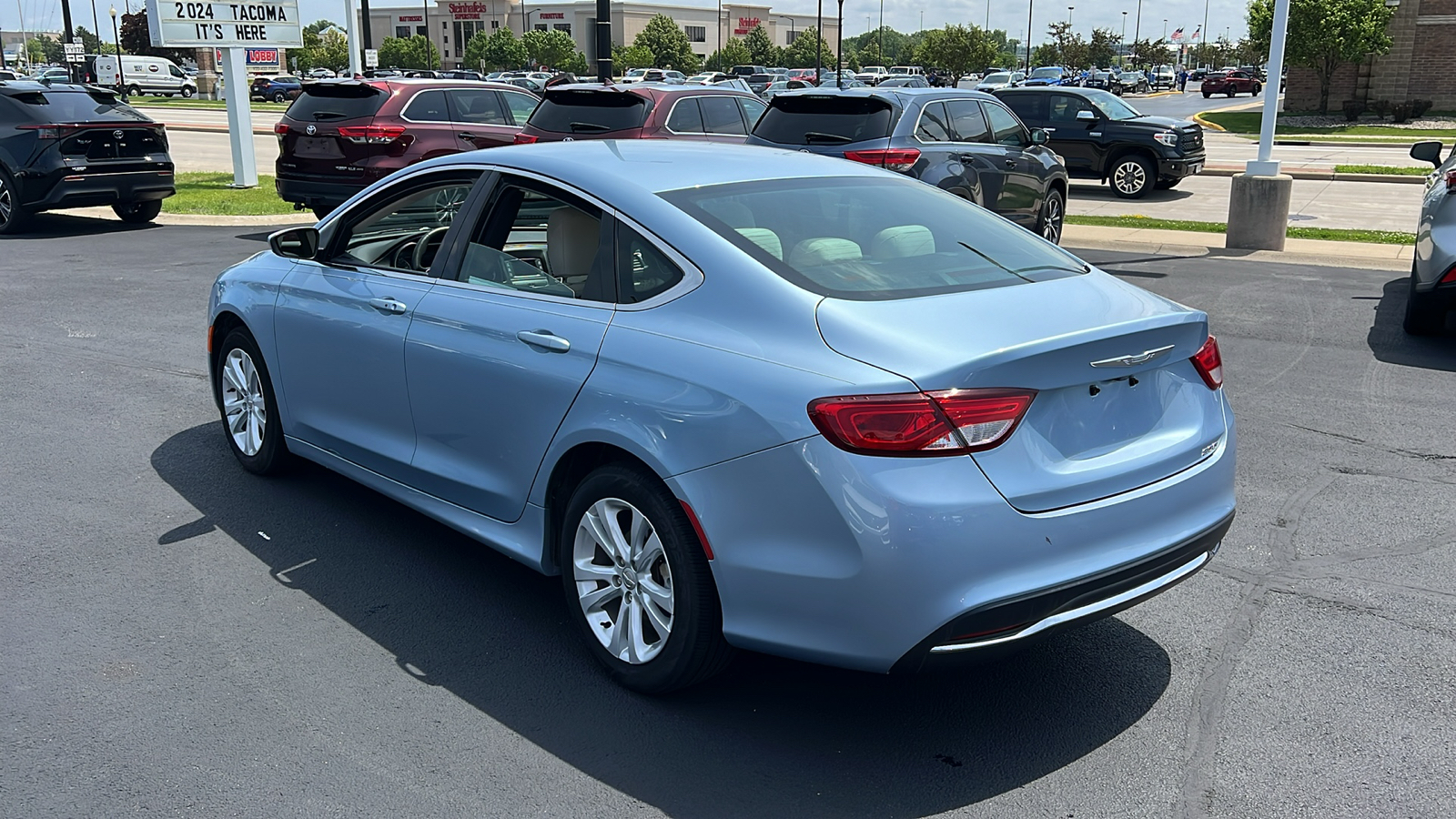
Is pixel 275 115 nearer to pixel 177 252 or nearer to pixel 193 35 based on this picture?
pixel 193 35

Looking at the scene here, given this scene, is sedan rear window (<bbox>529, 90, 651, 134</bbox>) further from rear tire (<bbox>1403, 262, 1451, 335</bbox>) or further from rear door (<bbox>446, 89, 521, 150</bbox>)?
rear tire (<bbox>1403, 262, 1451, 335</bbox>)

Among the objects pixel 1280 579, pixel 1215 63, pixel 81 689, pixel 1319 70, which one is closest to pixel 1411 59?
pixel 1319 70

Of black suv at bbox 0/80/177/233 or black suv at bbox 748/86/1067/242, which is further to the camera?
black suv at bbox 0/80/177/233

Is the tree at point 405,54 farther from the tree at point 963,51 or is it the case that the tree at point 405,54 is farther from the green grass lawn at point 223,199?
the green grass lawn at point 223,199

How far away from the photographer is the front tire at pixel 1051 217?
13016mm

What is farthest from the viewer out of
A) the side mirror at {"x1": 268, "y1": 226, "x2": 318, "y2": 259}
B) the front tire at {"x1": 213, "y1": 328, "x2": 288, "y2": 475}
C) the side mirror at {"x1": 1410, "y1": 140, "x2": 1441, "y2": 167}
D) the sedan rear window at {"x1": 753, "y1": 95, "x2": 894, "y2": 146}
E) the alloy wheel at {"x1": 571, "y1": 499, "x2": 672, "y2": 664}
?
the sedan rear window at {"x1": 753, "y1": 95, "x2": 894, "y2": 146}

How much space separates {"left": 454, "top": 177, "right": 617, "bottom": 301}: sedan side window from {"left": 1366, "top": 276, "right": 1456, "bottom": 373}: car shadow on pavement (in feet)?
20.8

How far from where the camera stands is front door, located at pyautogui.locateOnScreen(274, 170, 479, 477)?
468 cm

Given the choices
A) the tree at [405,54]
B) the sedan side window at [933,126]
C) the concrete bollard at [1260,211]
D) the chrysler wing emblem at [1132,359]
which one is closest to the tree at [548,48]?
the tree at [405,54]

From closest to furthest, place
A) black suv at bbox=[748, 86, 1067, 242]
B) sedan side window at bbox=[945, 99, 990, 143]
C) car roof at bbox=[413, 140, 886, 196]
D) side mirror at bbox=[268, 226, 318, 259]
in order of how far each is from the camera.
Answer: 1. car roof at bbox=[413, 140, 886, 196]
2. side mirror at bbox=[268, 226, 318, 259]
3. black suv at bbox=[748, 86, 1067, 242]
4. sedan side window at bbox=[945, 99, 990, 143]

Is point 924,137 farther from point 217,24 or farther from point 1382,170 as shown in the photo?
point 1382,170

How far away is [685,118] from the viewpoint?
13.9m

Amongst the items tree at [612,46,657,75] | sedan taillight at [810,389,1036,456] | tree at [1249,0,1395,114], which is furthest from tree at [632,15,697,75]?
sedan taillight at [810,389,1036,456]

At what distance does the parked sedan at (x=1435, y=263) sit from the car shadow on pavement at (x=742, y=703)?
556 cm
